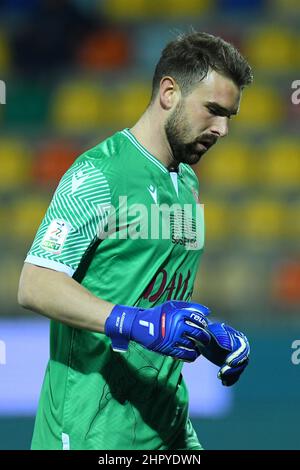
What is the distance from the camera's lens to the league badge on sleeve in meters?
2.68

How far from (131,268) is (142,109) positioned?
6786 mm

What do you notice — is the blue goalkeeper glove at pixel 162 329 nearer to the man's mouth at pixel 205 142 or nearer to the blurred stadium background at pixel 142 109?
the man's mouth at pixel 205 142

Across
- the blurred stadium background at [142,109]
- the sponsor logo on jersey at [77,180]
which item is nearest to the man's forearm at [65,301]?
the sponsor logo on jersey at [77,180]

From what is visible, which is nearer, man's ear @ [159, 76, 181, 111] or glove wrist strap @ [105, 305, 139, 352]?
glove wrist strap @ [105, 305, 139, 352]

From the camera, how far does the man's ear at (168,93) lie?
9.69 feet

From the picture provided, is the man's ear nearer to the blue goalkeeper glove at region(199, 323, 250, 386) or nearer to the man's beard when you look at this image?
the man's beard

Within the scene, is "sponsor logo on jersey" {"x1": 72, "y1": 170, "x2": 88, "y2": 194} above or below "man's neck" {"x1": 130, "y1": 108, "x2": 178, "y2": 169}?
below

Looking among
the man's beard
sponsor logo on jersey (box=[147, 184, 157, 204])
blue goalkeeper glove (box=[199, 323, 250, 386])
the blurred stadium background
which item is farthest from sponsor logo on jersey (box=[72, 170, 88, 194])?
the blurred stadium background

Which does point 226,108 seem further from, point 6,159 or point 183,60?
point 6,159

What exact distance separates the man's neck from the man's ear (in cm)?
5

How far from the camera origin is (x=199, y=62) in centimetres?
293

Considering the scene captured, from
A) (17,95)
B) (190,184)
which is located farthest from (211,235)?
(190,184)

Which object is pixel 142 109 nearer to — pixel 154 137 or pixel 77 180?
pixel 154 137

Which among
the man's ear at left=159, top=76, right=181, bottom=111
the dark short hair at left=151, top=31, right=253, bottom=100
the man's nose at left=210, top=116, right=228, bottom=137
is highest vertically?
the dark short hair at left=151, top=31, right=253, bottom=100
